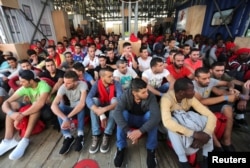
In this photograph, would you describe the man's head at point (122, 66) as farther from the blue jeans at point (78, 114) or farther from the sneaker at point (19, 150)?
the sneaker at point (19, 150)

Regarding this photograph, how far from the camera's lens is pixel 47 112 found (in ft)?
6.43

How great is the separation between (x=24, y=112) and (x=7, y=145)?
432 millimetres

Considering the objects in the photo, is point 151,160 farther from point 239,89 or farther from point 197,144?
point 239,89

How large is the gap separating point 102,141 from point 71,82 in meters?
0.84

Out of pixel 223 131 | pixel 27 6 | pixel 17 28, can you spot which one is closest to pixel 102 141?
pixel 223 131

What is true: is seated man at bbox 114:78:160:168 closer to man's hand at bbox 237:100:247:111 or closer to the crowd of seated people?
the crowd of seated people

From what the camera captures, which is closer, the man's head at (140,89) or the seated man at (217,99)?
the man's head at (140,89)

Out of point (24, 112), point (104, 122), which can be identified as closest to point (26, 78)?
point (24, 112)

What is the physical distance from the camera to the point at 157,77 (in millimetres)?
2205

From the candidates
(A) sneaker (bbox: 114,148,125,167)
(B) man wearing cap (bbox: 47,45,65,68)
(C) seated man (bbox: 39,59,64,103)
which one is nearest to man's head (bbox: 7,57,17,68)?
(B) man wearing cap (bbox: 47,45,65,68)

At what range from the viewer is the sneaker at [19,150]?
1.59 m

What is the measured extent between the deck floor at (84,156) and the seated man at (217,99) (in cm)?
30

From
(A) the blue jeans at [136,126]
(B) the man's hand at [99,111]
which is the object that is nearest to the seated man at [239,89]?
(A) the blue jeans at [136,126]

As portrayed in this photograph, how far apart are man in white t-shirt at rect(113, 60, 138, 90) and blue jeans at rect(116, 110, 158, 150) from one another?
683 mm
